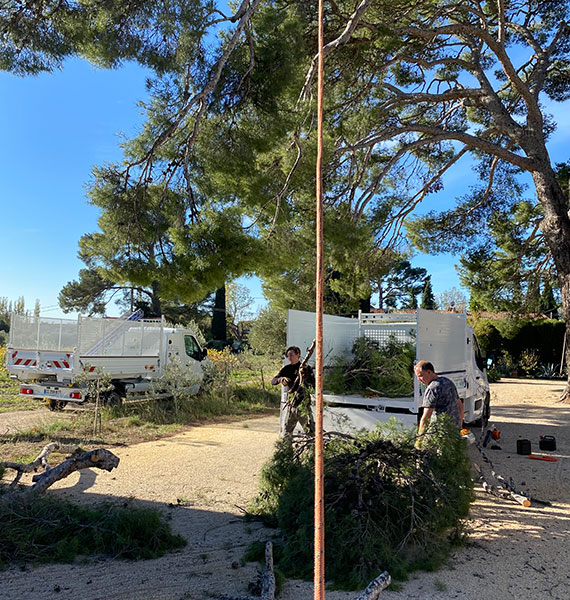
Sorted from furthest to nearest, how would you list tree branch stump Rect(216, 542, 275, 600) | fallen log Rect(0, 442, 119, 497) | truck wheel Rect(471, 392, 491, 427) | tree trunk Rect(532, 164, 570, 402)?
tree trunk Rect(532, 164, 570, 402) → truck wheel Rect(471, 392, 491, 427) → fallen log Rect(0, 442, 119, 497) → tree branch stump Rect(216, 542, 275, 600)

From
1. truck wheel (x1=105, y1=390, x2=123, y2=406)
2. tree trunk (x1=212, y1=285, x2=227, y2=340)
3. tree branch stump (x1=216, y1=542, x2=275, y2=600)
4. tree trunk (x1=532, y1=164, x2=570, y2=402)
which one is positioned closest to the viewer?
tree branch stump (x1=216, y1=542, x2=275, y2=600)

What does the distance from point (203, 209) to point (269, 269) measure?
1368 millimetres

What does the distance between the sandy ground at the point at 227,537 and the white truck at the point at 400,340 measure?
129 centimetres

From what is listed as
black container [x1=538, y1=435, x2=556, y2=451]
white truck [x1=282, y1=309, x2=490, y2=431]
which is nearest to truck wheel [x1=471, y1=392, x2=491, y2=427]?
white truck [x1=282, y1=309, x2=490, y2=431]

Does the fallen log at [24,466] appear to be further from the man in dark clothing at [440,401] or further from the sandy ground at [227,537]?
the man in dark clothing at [440,401]

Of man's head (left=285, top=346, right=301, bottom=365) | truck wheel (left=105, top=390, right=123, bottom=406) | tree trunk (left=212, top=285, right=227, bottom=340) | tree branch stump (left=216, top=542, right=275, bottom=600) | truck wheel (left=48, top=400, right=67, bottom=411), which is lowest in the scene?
tree branch stump (left=216, top=542, right=275, bottom=600)

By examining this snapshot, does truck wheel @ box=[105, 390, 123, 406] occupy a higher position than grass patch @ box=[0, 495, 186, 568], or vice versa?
truck wheel @ box=[105, 390, 123, 406]

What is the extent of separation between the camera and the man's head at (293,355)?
23.2ft

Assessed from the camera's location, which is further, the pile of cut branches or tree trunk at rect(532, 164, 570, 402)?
tree trunk at rect(532, 164, 570, 402)

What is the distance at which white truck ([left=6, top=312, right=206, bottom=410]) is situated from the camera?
11.0 m

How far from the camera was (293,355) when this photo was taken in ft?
23.3

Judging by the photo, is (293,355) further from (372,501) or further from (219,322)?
(219,322)

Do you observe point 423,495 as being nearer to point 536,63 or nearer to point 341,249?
point 341,249

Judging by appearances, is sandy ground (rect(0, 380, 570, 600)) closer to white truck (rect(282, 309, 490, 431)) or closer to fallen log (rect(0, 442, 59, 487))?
fallen log (rect(0, 442, 59, 487))
